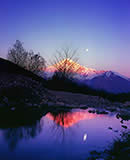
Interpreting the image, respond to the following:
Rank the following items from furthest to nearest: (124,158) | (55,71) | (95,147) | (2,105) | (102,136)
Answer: (55,71) < (2,105) < (102,136) < (95,147) < (124,158)

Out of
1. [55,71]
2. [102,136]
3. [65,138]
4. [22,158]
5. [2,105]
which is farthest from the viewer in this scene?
[55,71]

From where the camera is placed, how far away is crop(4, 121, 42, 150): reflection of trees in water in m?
4.50

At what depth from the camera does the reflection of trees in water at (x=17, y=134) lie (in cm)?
450

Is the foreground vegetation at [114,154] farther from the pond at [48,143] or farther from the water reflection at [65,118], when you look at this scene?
the water reflection at [65,118]

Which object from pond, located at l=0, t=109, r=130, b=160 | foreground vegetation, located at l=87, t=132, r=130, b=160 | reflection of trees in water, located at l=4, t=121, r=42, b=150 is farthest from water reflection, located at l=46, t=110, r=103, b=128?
foreground vegetation, located at l=87, t=132, r=130, b=160

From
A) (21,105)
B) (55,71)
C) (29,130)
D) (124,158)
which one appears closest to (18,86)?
(21,105)

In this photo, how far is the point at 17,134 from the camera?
17.1 ft

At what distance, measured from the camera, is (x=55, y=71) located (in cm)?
3044

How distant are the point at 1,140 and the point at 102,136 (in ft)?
10.4

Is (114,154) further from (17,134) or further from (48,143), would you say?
(17,134)

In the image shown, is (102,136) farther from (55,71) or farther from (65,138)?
(55,71)

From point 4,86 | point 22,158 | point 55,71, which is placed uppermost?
point 55,71

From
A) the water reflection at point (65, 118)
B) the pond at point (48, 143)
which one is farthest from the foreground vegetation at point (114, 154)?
the water reflection at point (65, 118)

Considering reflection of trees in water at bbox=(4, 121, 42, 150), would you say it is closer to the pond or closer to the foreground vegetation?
the pond
